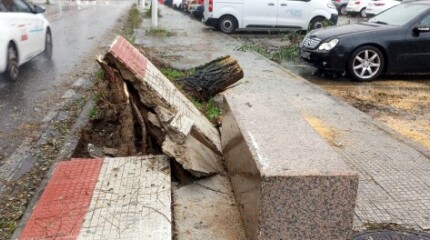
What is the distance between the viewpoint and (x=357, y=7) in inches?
1169

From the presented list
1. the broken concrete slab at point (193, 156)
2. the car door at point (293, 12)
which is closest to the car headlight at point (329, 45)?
the broken concrete slab at point (193, 156)

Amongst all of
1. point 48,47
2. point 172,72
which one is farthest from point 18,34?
point 172,72

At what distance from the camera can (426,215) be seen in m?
3.49

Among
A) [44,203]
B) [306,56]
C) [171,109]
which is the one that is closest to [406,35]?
[306,56]

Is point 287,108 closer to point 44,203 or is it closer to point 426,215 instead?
point 426,215

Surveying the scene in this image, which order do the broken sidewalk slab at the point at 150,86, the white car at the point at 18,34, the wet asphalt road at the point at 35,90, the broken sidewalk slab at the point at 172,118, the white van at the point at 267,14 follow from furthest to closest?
the white van at the point at 267,14 < the white car at the point at 18,34 < the wet asphalt road at the point at 35,90 < the broken sidewalk slab at the point at 150,86 < the broken sidewalk slab at the point at 172,118

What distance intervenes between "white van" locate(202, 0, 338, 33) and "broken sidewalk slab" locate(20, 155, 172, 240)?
551 inches

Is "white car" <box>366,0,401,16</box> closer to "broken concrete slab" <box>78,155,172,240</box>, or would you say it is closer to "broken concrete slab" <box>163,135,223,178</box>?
"broken concrete slab" <box>163,135,223,178</box>

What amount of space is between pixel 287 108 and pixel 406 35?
19.1 feet

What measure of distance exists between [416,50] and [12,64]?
7709mm

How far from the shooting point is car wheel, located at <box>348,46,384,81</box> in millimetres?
8961

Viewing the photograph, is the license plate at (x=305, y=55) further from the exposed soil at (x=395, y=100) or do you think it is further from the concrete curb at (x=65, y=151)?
the concrete curb at (x=65, y=151)

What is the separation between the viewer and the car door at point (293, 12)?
17.4 metres

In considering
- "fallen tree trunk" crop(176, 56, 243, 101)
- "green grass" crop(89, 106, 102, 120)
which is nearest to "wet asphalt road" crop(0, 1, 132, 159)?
"green grass" crop(89, 106, 102, 120)
